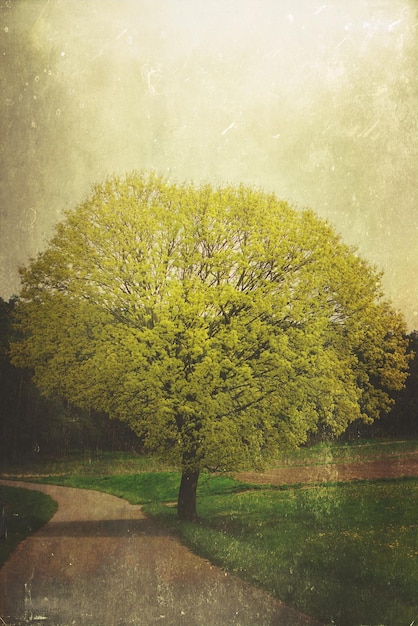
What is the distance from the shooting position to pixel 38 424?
5.71 metres

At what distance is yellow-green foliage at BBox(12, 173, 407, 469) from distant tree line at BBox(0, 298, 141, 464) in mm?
122

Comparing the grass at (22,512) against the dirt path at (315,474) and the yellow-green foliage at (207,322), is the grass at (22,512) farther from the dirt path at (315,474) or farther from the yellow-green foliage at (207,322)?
the dirt path at (315,474)

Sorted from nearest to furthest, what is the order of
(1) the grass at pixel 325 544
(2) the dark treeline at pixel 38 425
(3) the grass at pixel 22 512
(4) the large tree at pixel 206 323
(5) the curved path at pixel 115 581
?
(5) the curved path at pixel 115 581 → (1) the grass at pixel 325 544 → (3) the grass at pixel 22 512 → (2) the dark treeline at pixel 38 425 → (4) the large tree at pixel 206 323

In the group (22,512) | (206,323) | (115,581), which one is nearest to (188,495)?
(115,581)

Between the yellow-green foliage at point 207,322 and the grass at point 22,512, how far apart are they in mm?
956

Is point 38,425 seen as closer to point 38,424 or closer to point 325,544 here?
point 38,424

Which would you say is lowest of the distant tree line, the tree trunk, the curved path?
the curved path

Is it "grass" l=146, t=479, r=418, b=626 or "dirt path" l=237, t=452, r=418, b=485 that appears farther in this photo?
"dirt path" l=237, t=452, r=418, b=485

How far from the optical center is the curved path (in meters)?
4.95

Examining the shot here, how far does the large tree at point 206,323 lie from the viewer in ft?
19.3

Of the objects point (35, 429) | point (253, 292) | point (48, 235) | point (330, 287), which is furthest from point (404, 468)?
point (48, 235)

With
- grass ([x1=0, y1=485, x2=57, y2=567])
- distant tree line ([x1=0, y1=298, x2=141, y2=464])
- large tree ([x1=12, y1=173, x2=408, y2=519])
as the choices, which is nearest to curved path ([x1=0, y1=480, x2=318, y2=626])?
grass ([x1=0, y1=485, x2=57, y2=567])

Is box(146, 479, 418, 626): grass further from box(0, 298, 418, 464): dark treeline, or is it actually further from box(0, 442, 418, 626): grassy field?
box(0, 298, 418, 464): dark treeline

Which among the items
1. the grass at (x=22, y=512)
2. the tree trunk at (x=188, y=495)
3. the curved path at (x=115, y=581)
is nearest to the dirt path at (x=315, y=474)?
the tree trunk at (x=188, y=495)
